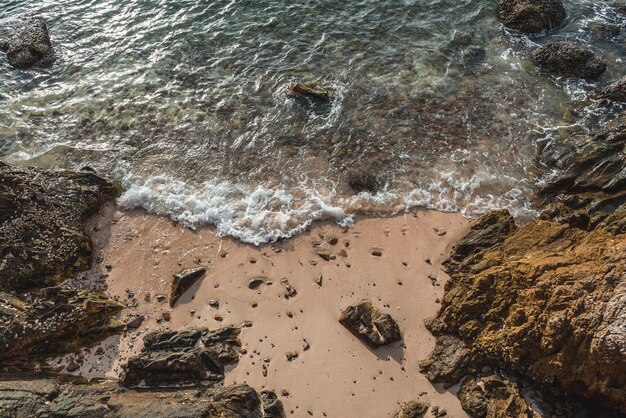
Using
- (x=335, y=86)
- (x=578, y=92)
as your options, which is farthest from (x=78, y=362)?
(x=578, y=92)

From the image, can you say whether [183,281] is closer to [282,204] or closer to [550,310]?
[282,204]

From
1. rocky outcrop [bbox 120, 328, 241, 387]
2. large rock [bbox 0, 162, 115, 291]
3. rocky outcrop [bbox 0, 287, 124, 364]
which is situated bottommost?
rocky outcrop [bbox 120, 328, 241, 387]

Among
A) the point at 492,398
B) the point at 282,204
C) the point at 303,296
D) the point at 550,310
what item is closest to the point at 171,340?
the point at 303,296

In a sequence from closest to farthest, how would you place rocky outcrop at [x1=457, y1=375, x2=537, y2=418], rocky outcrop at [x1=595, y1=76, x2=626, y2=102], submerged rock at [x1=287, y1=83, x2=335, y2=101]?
rocky outcrop at [x1=457, y1=375, x2=537, y2=418], rocky outcrop at [x1=595, y1=76, x2=626, y2=102], submerged rock at [x1=287, y1=83, x2=335, y2=101]

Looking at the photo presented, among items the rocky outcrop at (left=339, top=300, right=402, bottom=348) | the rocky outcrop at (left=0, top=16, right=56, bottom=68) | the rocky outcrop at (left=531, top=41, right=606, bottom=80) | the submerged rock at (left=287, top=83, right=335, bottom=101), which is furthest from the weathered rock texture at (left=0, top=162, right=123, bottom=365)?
the rocky outcrop at (left=531, top=41, right=606, bottom=80)

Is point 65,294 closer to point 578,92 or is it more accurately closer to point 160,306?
point 160,306

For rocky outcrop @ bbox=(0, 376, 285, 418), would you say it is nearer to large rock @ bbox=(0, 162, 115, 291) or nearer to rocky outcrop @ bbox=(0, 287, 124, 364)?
rocky outcrop @ bbox=(0, 287, 124, 364)

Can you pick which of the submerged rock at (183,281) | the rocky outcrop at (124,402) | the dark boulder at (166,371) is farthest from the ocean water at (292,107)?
the rocky outcrop at (124,402)
